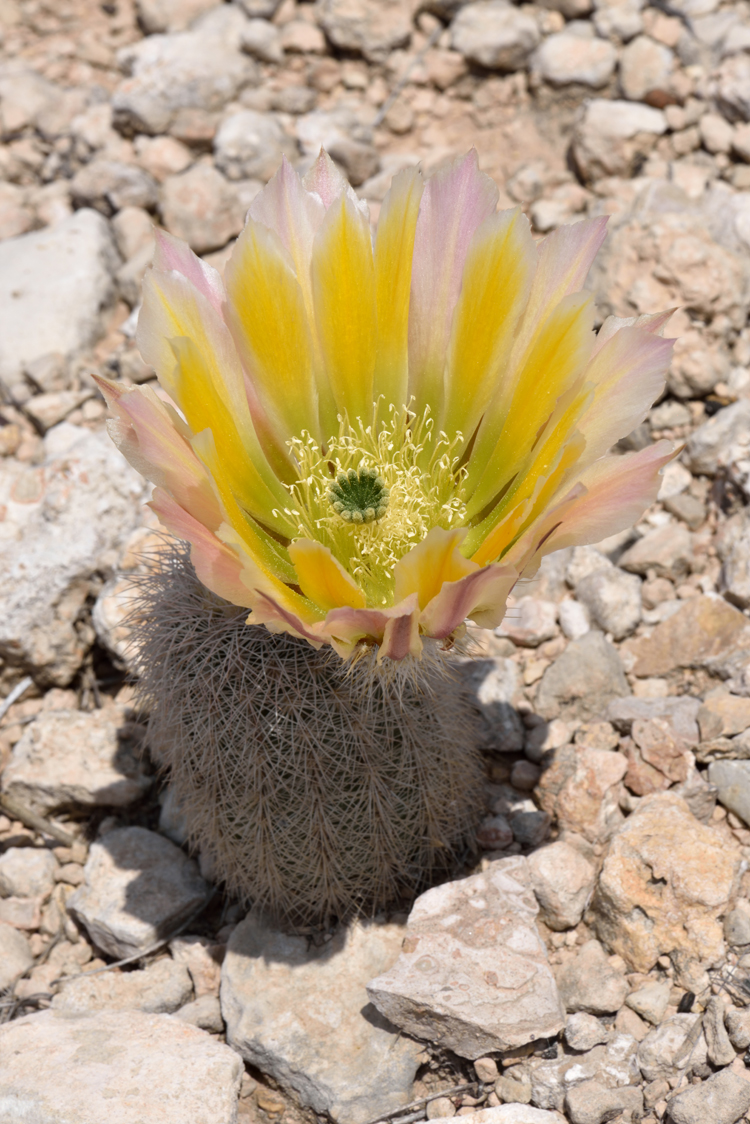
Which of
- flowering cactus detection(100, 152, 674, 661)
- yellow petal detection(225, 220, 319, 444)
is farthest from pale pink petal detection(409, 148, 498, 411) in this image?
yellow petal detection(225, 220, 319, 444)

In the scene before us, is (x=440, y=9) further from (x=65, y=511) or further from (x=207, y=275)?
(x=207, y=275)

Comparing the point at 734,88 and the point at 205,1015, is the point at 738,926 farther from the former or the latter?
the point at 734,88

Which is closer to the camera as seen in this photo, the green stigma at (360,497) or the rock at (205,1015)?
the green stigma at (360,497)

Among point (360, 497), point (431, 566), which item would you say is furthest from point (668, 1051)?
point (360, 497)

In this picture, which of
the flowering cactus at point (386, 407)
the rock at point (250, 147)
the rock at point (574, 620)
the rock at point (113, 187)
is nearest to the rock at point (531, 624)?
the rock at point (574, 620)

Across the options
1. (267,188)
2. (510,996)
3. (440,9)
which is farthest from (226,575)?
(440,9)

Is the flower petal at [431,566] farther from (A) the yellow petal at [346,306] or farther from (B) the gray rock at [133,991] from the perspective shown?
(B) the gray rock at [133,991]
